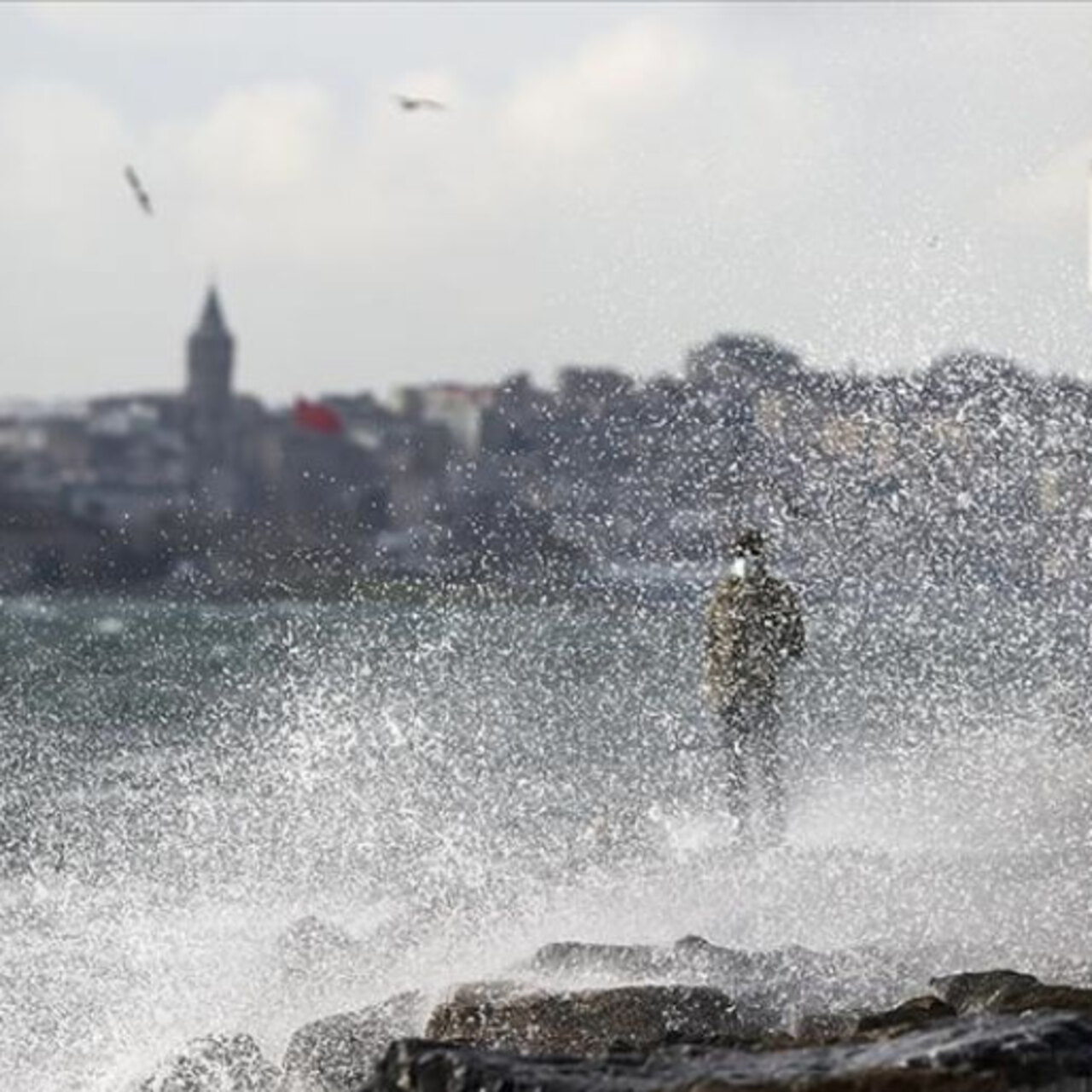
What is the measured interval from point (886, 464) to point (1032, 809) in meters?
23.2

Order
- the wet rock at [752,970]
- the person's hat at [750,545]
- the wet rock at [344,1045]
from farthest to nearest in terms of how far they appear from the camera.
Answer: the person's hat at [750,545], the wet rock at [752,970], the wet rock at [344,1045]

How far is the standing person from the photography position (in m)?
17.3

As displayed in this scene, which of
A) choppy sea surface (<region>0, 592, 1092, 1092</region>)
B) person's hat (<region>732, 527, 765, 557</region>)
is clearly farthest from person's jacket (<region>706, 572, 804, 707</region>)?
choppy sea surface (<region>0, 592, 1092, 1092</region>)

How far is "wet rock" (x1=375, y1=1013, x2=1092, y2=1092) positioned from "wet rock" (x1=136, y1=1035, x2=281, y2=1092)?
2.75m

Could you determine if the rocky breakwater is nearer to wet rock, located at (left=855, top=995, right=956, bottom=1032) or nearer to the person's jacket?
wet rock, located at (left=855, top=995, right=956, bottom=1032)

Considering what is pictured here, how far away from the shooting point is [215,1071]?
9.91 meters

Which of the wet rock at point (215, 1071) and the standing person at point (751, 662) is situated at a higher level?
the standing person at point (751, 662)

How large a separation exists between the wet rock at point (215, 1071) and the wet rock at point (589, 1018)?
2.27 ft

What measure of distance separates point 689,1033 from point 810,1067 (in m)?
2.14

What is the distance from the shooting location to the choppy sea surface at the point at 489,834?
40.8 feet

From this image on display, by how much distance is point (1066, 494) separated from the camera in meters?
28.9

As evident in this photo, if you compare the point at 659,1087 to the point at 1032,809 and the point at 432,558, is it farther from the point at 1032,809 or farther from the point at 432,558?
the point at 432,558

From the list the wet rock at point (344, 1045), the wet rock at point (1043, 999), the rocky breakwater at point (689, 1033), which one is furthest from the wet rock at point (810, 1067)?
the wet rock at point (344, 1045)

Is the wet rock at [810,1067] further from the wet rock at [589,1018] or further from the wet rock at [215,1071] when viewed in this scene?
the wet rock at [215,1071]
